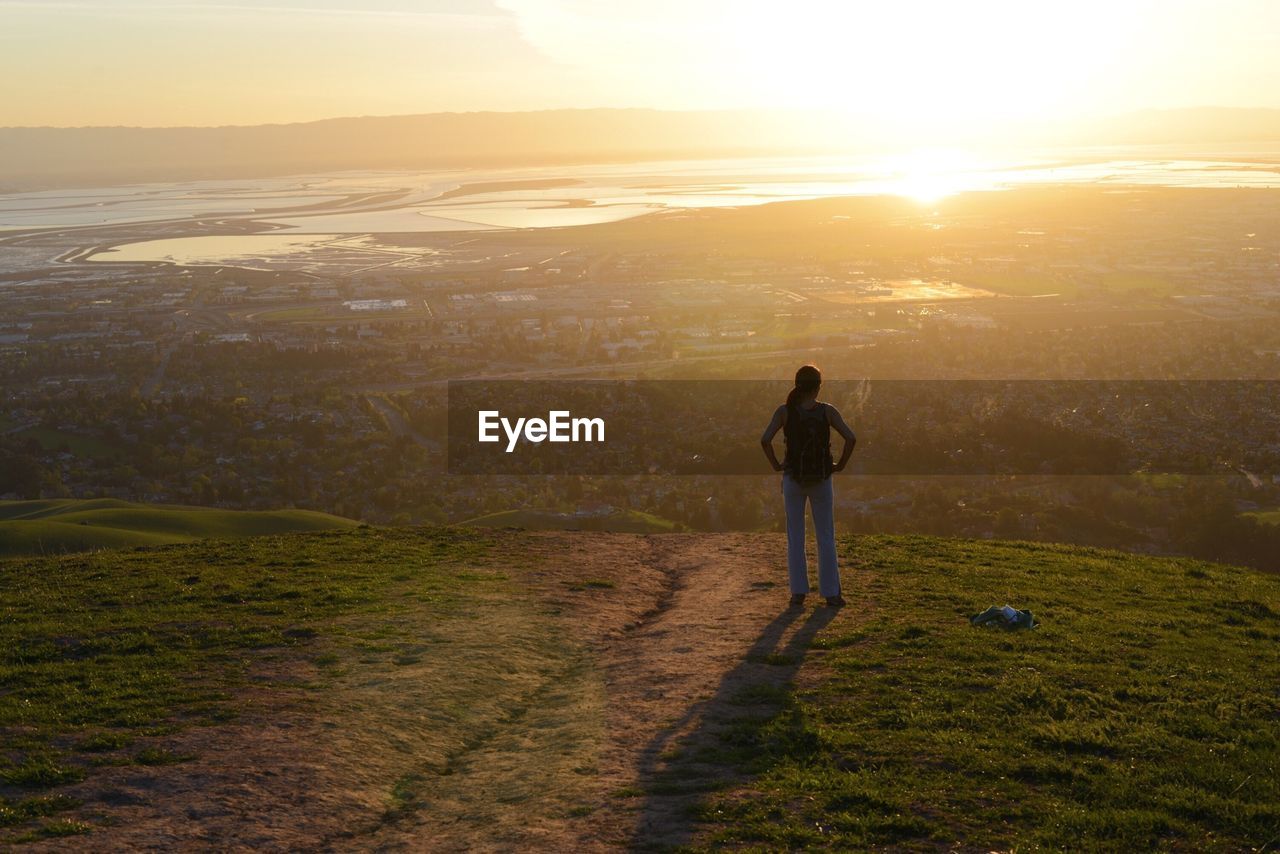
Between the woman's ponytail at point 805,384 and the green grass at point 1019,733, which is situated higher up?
the woman's ponytail at point 805,384

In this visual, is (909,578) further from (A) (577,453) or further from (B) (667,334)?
(B) (667,334)

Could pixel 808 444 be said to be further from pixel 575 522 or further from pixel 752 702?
pixel 575 522

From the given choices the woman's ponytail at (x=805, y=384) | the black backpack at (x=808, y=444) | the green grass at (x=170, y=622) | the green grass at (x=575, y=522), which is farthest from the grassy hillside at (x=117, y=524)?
the woman's ponytail at (x=805, y=384)

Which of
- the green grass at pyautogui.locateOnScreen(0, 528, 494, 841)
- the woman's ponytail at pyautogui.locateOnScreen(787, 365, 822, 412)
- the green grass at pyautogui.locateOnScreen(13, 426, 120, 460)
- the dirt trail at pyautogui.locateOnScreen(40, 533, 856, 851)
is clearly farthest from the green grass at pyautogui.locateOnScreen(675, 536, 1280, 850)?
the green grass at pyautogui.locateOnScreen(13, 426, 120, 460)

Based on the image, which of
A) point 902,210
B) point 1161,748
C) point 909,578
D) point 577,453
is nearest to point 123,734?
point 1161,748

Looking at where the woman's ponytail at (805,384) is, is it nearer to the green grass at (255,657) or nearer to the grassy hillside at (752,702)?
the grassy hillside at (752,702)

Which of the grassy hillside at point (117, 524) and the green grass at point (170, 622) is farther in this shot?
the grassy hillside at point (117, 524)

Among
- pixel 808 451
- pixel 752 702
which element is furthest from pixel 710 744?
pixel 808 451
